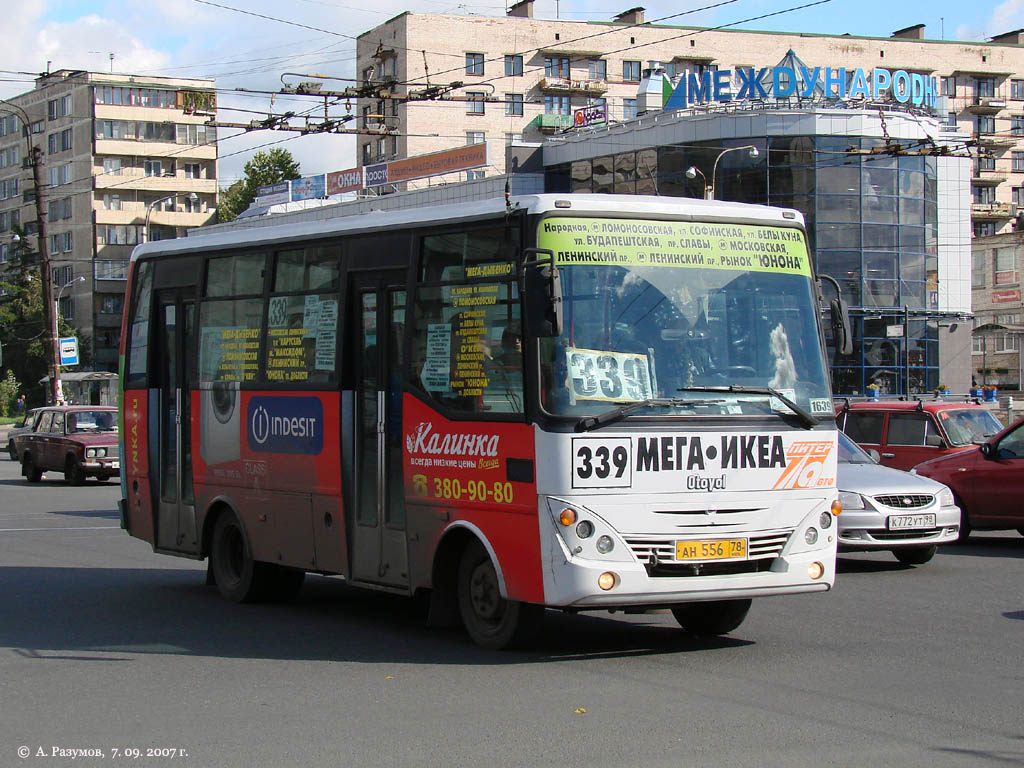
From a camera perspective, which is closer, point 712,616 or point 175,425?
point 712,616

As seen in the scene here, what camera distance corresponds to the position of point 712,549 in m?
8.99

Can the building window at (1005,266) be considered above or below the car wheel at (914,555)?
above

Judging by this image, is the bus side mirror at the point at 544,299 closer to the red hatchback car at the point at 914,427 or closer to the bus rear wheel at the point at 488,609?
the bus rear wheel at the point at 488,609

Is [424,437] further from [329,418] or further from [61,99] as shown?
[61,99]

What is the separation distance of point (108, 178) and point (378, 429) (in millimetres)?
87724

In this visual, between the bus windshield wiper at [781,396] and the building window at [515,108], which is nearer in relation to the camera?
the bus windshield wiper at [781,396]

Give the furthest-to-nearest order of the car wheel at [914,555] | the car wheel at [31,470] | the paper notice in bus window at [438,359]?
1. the car wheel at [31,470]
2. the car wheel at [914,555]
3. the paper notice in bus window at [438,359]

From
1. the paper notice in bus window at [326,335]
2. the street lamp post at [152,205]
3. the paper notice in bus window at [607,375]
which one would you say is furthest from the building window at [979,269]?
the paper notice in bus window at [607,375]

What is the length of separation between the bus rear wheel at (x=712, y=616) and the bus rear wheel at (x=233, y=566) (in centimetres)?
383

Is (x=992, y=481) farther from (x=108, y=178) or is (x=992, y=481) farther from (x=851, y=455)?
(x=108, y=178)

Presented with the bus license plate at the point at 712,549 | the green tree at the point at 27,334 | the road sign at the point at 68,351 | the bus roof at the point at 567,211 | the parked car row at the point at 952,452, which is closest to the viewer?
the bus license plate at the point at 712,549

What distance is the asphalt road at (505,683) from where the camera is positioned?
670 cm

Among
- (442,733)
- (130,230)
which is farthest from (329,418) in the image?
(130,230)

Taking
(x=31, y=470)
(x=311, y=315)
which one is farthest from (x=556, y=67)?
(x=311, y=315)
